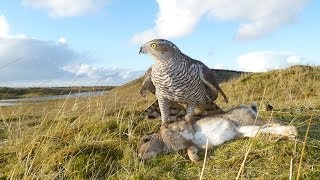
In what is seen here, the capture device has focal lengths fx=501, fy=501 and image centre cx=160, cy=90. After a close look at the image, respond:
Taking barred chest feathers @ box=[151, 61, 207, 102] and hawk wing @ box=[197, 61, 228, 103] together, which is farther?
hawk wing @ box=[197, 61, 228, 103]

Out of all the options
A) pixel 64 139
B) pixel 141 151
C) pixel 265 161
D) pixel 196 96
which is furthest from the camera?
pixel 64 139

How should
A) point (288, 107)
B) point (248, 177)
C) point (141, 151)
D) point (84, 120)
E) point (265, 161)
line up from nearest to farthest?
point (248, 177) → point (265, 161) → point (141, 151) → point (84, 120) → point (288, 107)

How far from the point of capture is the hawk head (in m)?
6.66

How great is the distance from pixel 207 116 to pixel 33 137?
263 cm

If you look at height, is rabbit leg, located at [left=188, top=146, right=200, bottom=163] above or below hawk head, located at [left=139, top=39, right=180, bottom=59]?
below

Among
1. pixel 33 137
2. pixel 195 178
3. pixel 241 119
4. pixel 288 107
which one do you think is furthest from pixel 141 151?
pixel 288 107

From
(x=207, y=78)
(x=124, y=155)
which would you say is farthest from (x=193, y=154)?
(x=207, y=78)

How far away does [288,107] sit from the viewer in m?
10.2

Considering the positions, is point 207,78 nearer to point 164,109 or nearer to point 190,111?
point 190,111

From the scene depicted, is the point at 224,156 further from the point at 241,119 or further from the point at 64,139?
the point at 64,139

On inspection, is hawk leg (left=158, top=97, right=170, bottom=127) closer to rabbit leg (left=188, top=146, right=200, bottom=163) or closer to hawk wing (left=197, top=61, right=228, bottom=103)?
hawk wing (left=197, top=61, right=228, bottom=103)

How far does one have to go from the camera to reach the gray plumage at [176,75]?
6680 mm

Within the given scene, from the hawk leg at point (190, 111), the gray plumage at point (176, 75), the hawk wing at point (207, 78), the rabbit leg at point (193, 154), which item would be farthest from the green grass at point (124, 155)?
the hawk wing at point (207, 78)

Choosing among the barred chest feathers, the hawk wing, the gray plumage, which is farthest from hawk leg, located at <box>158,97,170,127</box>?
the hawk wing
